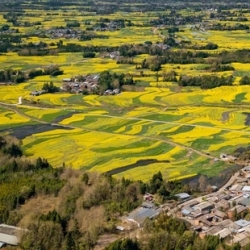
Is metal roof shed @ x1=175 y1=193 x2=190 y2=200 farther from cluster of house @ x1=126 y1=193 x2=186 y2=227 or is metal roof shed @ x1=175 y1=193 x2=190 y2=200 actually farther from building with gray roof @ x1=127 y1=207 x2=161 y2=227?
building with gray roof @ x1=127 y1=207 x2=161 y2=227

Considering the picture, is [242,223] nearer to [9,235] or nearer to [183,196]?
[183,196]

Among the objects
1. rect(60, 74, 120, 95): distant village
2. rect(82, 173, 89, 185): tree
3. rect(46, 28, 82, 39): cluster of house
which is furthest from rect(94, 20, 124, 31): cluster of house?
rect(82, 173, 89, 185): tree

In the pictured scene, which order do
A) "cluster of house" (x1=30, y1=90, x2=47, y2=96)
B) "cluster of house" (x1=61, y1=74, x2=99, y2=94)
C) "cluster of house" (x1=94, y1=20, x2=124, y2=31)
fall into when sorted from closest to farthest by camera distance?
"cluster of house" (x1=30, y1=90, x2=47, y2=96) → "cluster of house" (x1=61, y1=74, x2=99, y2=94) → "cluster of house" (x1=94, y1=20, x2=124, y2=31)

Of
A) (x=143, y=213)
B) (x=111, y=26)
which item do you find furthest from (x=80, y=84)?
(x=111, y=26)

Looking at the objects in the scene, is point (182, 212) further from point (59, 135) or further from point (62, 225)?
point (59, 135)

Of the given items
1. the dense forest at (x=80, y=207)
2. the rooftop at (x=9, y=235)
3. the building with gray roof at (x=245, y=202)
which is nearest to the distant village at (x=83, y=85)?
the dense forest at (x=80, y=207)

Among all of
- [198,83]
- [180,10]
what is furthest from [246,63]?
[180,10]

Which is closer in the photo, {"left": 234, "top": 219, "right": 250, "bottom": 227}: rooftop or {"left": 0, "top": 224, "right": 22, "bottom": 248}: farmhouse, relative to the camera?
{"left": 0, "top": 224, "right": 22, "bottom": 248}: farmhouse
